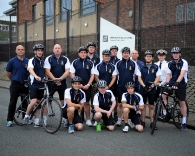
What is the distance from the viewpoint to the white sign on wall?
10.9 m

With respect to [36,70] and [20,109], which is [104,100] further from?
[20,109]

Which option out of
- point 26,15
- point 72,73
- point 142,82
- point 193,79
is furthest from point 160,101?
point 26,15

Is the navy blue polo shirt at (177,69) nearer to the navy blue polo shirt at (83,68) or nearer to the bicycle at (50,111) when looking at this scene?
the navy blue polo shirt at (83,68)

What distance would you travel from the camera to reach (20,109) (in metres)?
7.51

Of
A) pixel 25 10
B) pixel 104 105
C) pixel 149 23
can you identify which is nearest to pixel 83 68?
pixel 104 105

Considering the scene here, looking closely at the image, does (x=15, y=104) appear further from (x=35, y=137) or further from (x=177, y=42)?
(x=177, y=42)

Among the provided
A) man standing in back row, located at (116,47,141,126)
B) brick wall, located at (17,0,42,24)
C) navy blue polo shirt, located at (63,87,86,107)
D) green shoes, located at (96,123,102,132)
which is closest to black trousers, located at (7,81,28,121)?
navy blue polo shirt, located at (63,87,86,107)

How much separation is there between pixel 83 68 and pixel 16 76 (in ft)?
5.66

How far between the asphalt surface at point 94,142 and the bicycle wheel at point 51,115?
0.49ft

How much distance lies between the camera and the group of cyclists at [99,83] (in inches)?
278

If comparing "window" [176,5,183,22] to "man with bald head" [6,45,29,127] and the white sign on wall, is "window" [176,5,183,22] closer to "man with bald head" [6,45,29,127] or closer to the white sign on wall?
the white sign on wall

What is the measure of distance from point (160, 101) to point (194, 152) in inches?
71.5


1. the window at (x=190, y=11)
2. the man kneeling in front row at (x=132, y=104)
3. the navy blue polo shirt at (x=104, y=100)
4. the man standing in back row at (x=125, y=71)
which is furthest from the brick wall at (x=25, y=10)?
the man kneeling in front row at (x=132, y=104)

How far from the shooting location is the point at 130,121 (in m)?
7.45
